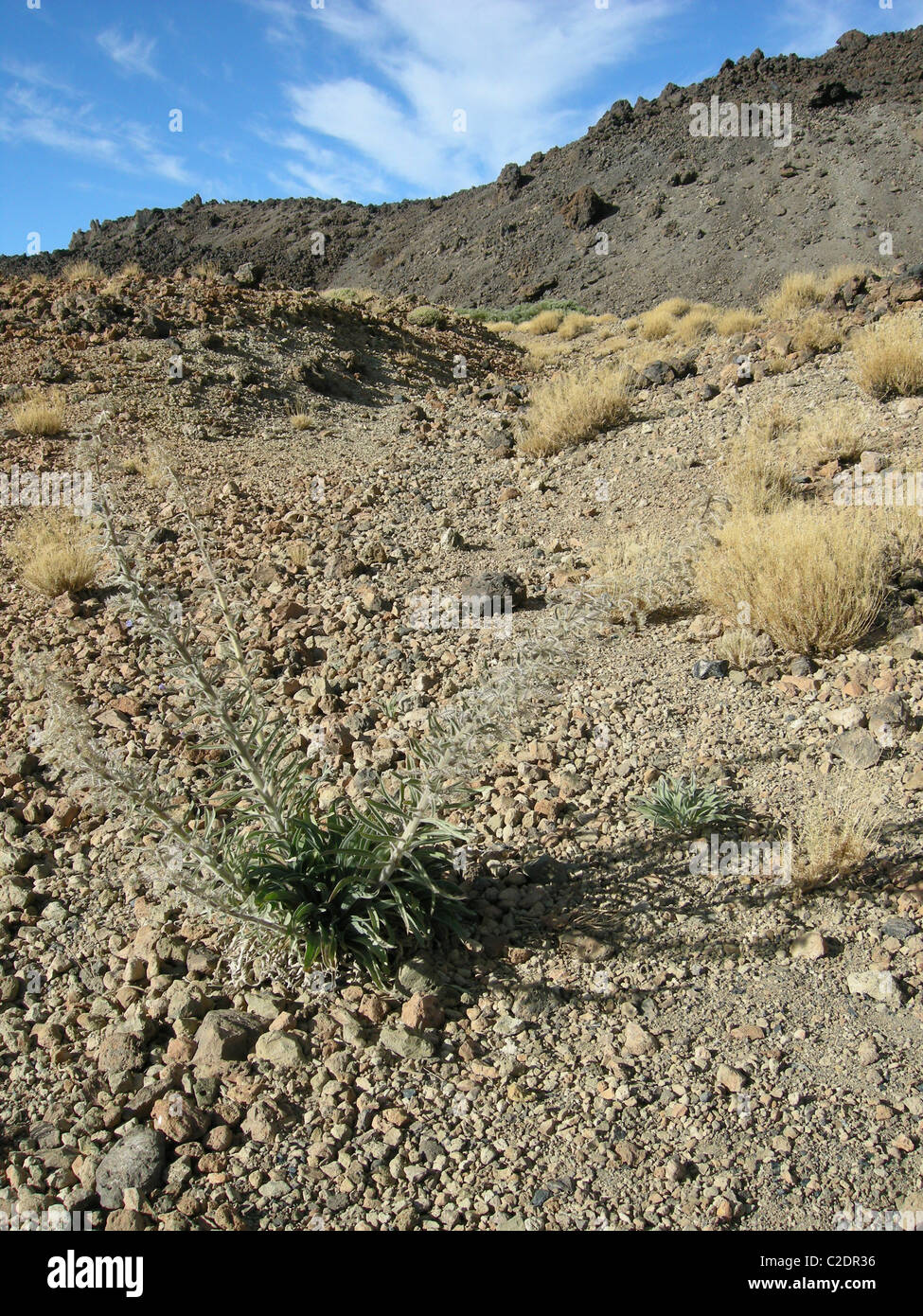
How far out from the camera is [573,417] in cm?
688

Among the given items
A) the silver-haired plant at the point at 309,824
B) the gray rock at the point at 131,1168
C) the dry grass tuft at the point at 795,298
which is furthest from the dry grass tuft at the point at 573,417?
the dry grass tuft at the point at 795,298

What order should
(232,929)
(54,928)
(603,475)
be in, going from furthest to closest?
(603,475) < (54,928) < (232,929)

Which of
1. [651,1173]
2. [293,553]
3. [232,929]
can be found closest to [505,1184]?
[651,1173]

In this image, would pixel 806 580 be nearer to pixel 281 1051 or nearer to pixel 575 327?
pixel 281 1051

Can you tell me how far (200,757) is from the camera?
10.5 ft

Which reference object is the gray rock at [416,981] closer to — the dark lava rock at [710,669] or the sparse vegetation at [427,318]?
the dark lava rock at [710,669]

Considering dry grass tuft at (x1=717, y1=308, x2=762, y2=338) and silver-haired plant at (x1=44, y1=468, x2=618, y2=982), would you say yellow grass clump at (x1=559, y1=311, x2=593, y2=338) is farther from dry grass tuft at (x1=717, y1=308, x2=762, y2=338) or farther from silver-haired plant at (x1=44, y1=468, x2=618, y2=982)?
silver-haired plant at (x1=44, y1=468, x2=618, y2=982)

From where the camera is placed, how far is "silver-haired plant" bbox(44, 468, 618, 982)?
1.84 metres

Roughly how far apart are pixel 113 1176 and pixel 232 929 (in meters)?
0.66

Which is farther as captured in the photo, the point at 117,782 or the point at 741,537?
the point at 741,537

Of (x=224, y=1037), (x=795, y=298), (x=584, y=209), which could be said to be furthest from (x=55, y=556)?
(x=584, y=209)

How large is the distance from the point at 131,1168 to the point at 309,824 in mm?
870
